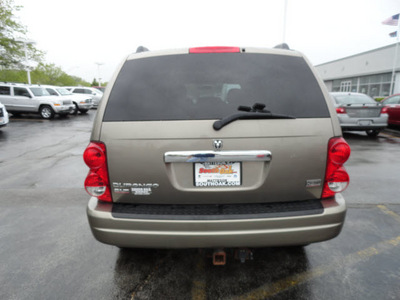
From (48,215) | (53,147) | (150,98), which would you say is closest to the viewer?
(150,98)

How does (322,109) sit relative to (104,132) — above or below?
above

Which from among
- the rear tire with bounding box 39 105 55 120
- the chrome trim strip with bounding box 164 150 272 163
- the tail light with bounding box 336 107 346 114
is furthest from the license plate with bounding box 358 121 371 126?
the rear tire with bounding box 39 105 55 120

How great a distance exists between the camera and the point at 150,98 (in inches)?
82.0

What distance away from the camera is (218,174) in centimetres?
200

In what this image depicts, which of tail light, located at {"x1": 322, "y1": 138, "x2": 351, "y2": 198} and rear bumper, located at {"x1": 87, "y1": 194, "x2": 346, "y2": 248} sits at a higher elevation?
tail light, located at {"x1": 322, "y1": 138, "x2": 351, "y2": 198}

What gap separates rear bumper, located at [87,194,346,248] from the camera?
193 centimetres

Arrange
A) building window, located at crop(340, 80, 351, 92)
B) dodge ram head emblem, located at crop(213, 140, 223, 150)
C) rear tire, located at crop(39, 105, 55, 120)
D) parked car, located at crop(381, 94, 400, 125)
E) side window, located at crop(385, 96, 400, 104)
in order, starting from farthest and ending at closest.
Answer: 1. building window, located at crop(340, 80, 351, 92)
2. rear tire, located at crop(39, 105, 55, 120)
3. side window, located at crop(385, 96, 400, 104)
4. parked car, located at crop(381, 94, 400, 125)
5. dodge ram head emblem, located at crop(213, 140, 223, 150)

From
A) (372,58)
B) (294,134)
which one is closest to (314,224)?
(294,134)

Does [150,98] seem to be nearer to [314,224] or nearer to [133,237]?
[133,237]

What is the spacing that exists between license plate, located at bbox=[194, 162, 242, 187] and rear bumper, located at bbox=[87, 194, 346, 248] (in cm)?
27

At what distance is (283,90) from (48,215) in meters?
3.44

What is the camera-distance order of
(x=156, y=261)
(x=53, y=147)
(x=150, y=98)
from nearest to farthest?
(x=150, y=98) < (x=156, y=261) < (x=53, y=147)

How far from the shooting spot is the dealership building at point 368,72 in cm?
3024

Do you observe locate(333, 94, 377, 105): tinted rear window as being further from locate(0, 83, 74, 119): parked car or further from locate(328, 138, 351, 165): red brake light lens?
locate(0, 83, 74, 119): parked car
